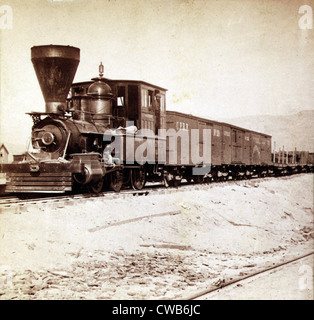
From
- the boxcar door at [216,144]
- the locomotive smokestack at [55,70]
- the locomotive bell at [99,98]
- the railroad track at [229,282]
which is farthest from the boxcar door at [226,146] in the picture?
the railroad track at [229,282]

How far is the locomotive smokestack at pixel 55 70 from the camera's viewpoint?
9.73m

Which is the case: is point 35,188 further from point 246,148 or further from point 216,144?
point 246,148

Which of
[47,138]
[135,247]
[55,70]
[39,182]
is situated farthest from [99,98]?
[135,247]

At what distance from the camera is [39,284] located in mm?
5352

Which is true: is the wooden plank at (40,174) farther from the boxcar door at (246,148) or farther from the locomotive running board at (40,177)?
the boxcar door at (246,148)

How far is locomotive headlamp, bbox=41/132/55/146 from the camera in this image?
10031 mm

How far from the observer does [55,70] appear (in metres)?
9.83

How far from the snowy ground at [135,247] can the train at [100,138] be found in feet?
3.76

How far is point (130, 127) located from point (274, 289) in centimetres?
710

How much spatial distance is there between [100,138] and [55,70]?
219 cm

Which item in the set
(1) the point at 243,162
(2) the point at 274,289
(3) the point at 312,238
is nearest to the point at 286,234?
(3) the point at 312,238

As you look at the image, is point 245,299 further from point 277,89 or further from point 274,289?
point 277,89

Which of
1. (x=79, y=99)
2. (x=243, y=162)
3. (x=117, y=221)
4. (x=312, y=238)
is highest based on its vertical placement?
(x=79, y=99)

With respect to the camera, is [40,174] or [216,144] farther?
[216,144]
